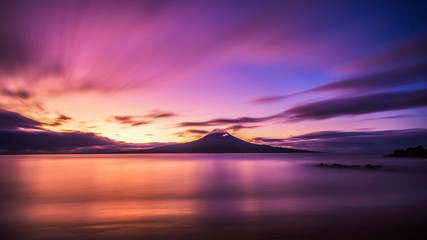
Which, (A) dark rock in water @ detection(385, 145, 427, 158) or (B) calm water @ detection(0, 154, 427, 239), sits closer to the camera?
(B) calm water @ detection(0, 154, 427, 239)

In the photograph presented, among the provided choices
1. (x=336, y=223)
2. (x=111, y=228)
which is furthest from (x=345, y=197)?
(x=111, y=228)

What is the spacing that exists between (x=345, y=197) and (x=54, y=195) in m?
19.4

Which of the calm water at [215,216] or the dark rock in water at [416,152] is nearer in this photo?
the calm water at [215,216]

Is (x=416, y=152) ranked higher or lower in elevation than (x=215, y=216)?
higher

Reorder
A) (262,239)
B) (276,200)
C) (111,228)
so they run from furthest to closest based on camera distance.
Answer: (276,200), (111,228), (262,239)

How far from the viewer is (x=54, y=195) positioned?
1658 centimetres

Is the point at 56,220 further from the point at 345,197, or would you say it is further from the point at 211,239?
the point at 345,197

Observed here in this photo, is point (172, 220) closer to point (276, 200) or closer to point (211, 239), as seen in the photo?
point (211, 239)

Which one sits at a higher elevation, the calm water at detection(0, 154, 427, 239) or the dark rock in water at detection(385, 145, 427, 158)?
the dark rock in water at detection(385, 145, 427, 158)

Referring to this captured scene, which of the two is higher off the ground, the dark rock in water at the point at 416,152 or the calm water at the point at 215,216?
the dark rock in water at the point at 416,152

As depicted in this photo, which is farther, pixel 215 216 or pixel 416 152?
pixel 416 152

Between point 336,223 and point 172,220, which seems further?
point 172,220

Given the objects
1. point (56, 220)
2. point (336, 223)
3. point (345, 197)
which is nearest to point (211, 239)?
point (336, 223)

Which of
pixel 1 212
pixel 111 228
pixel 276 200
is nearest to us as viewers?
pixel 111 228
